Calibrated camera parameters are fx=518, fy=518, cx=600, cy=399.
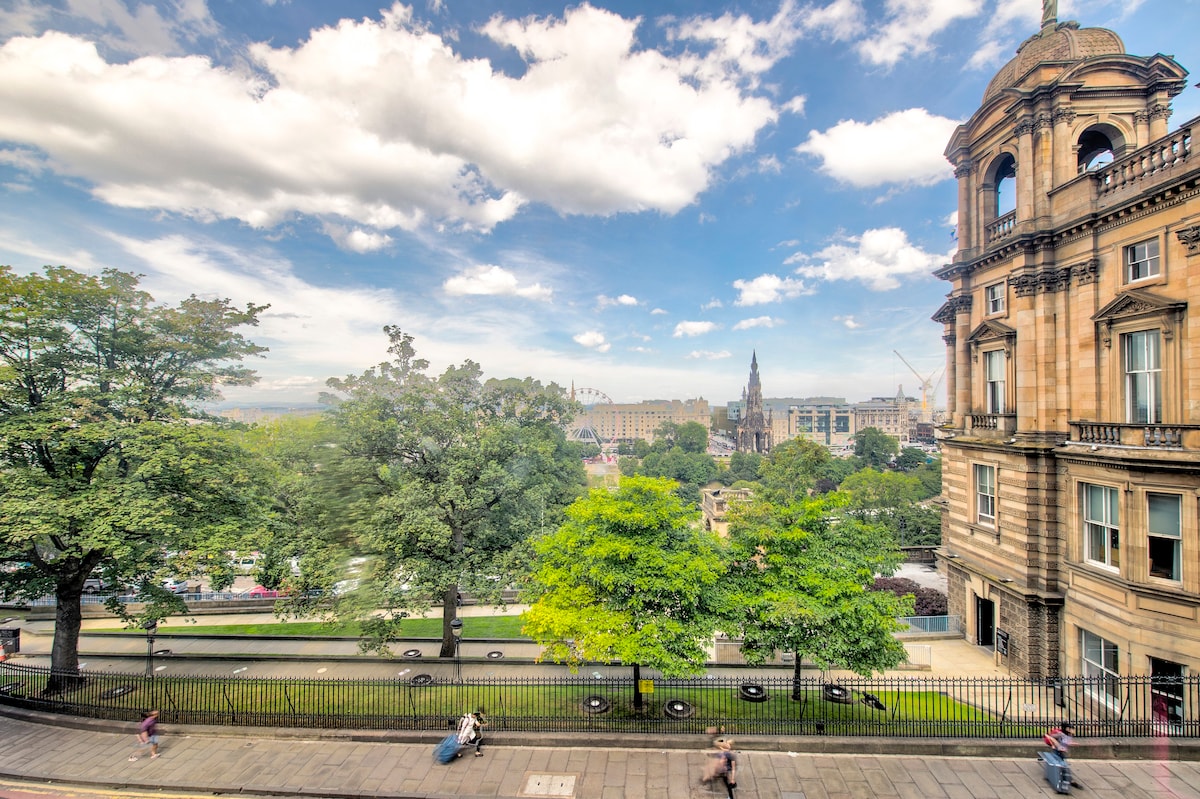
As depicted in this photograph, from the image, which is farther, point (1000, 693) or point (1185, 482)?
point (1000, 693)

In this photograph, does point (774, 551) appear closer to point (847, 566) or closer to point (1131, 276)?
point (847, 566)

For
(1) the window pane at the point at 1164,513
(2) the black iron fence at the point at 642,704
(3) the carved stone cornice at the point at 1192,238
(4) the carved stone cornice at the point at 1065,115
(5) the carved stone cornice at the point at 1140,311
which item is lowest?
(2) the black iron fence at the point at 642,704

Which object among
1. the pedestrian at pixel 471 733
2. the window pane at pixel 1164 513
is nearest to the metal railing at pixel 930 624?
→ the window pane at pixel 1164 513

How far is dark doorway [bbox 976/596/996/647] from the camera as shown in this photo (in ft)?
72.2

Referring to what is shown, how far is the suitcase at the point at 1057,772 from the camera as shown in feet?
35.8

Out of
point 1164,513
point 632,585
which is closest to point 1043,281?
point 1164,513

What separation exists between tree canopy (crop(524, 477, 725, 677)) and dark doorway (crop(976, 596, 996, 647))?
14.7 m

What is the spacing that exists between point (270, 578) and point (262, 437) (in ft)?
22.4

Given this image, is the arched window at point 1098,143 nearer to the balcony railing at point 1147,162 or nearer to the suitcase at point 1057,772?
the balcony railing at point 1147,162

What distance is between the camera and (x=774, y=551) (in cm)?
1557

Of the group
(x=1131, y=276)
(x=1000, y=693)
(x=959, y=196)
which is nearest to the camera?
(x=1131, y=276)

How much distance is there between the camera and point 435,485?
1906 cm

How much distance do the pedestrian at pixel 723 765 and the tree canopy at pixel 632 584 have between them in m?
1.88

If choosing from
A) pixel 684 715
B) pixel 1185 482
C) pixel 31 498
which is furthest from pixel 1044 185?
pixel 31 498
